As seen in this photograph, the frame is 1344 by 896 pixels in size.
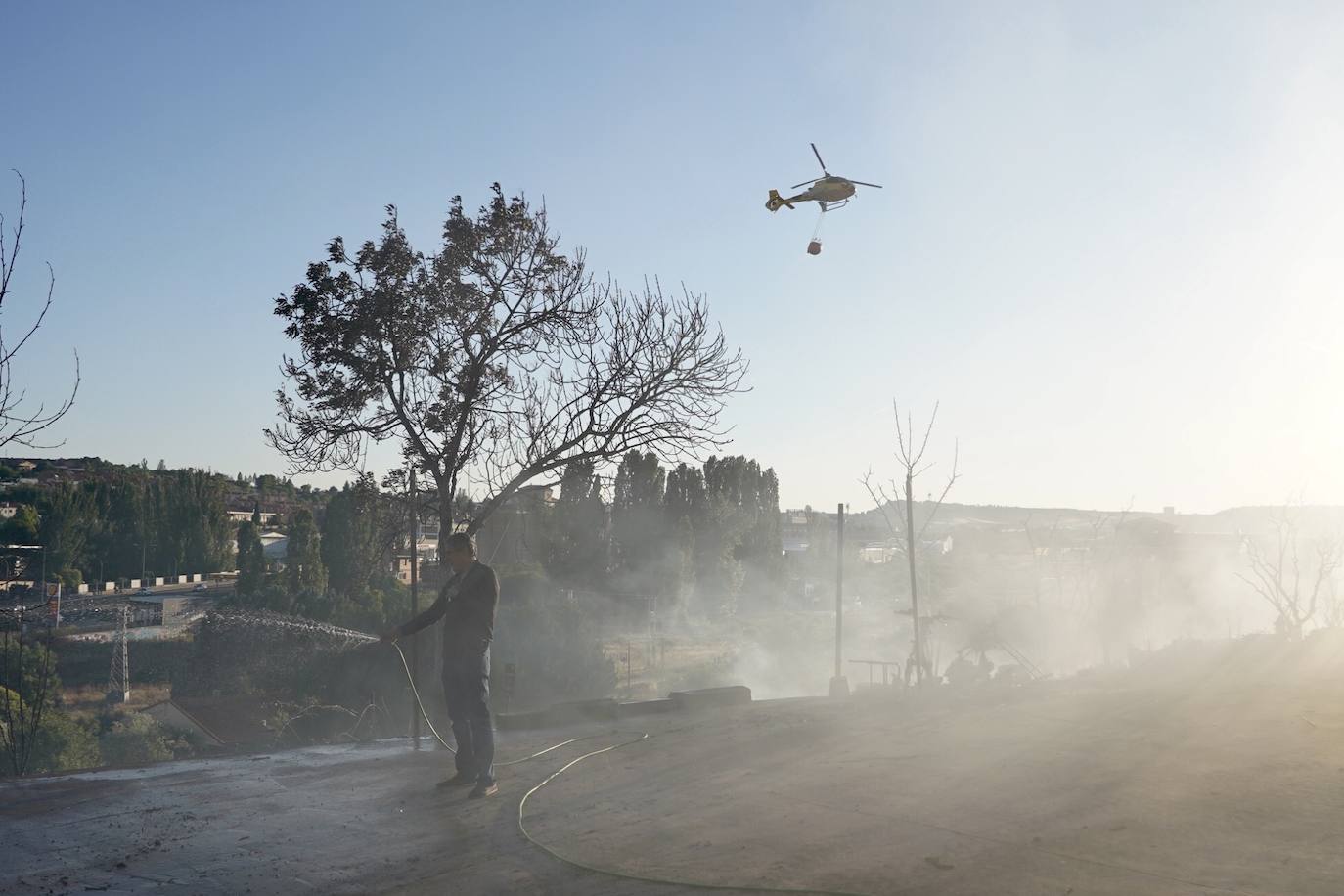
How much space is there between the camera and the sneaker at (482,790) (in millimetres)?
6852

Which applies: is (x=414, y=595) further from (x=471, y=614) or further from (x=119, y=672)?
(x=119, y=672)

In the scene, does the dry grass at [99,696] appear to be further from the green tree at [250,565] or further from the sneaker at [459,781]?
the sneaker at [459,781]

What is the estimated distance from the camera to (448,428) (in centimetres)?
1272

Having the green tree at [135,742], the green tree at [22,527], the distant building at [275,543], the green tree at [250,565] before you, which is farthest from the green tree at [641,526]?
the green tree at [135,742]

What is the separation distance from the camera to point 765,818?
5.97 metres

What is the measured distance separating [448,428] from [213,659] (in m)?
34.2

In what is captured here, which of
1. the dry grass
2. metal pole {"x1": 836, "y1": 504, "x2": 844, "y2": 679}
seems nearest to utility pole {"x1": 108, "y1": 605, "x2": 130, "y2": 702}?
the dry grass

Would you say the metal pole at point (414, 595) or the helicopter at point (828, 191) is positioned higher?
the helicopter at point (828, 191)

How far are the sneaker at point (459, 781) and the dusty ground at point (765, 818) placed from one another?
0.51 ft

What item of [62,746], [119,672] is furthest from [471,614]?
[119,672]

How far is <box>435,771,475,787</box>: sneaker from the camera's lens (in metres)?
7.17

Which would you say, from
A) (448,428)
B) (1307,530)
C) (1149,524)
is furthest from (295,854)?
(1149,524)

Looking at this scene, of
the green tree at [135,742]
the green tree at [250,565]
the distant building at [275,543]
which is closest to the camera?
the green tree at [135,742]

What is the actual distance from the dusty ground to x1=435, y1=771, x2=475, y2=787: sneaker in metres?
0.16
